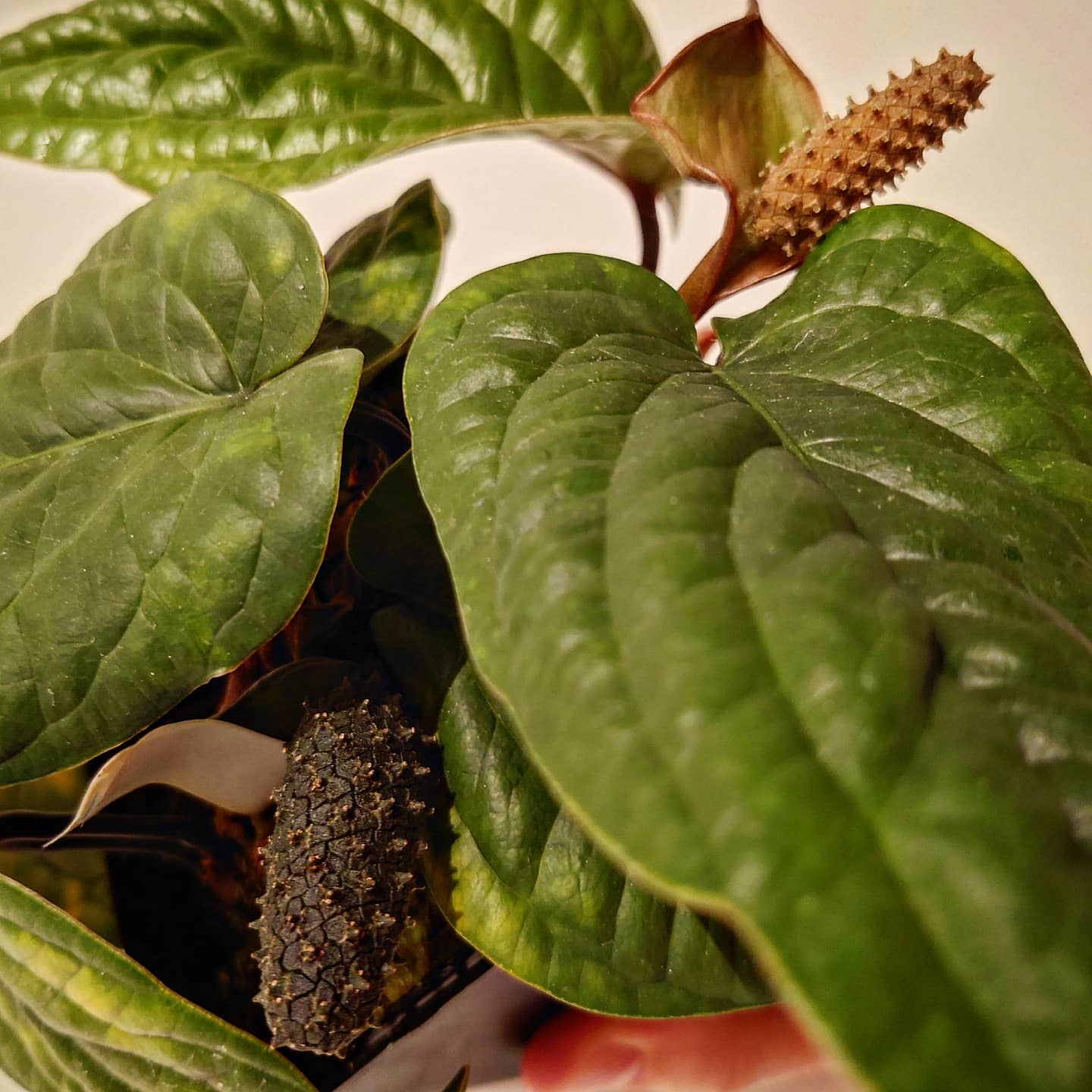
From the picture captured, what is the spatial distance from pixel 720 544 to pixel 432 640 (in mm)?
261

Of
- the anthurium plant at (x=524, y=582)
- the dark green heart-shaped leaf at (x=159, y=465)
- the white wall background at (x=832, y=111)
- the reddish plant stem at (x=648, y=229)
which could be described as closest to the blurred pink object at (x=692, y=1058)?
the anthurium plant at (x=524, y=582)

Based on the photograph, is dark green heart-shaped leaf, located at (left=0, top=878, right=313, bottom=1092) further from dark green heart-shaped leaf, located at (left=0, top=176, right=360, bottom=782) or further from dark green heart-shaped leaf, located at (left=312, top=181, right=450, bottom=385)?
dark green heart-shaped leaf, located at (left=312, top=181, right=450, bottom=385)

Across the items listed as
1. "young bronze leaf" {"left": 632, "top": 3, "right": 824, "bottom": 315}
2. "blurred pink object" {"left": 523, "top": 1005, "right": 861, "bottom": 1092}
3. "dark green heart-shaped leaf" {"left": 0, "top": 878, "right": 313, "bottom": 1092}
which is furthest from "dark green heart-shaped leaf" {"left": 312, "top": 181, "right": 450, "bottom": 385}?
"blurred pink object" {"left": 523, "top": 1005, "right": 861, "bottom": 1092}

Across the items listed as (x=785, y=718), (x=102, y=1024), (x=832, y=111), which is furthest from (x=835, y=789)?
(x=832, y=111)

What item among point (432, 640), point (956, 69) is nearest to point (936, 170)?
point (956, 69)

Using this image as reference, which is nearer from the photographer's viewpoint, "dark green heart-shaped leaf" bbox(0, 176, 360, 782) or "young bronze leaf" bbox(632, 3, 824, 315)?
"dark green heart-shaped leaf" bbox(0, 176, 360, 782)

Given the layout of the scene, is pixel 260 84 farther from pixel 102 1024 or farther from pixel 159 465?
pixel 102 1024

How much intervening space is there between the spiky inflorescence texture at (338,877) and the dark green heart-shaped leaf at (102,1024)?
0.02 m

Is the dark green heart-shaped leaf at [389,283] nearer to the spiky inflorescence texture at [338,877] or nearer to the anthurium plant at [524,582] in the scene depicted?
the anthurium plant at [524,582]

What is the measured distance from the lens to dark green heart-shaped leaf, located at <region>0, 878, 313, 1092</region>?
385mm

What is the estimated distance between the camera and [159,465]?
406 mm

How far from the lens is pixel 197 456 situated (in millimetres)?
396

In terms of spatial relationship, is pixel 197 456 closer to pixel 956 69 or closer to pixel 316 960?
pixel 316 960

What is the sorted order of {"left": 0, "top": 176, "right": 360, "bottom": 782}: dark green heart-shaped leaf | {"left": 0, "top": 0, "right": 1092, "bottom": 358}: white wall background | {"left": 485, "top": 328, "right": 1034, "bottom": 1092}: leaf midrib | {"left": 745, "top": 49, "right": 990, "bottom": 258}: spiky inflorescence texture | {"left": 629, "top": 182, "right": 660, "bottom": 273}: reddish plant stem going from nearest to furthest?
{"left": 485, "top": 328, "right": 1034, "bottom": 1092}: leaf midrib → {"left": 0, "top": 176, "right": 360, "bottom": 782}: dark green heart-shaped leaf → {"left": 745, "top": 49, "right": 990, "bottom": 258}: spiky inflorescence texture → {"left": 629, "top": 182, "right": 660, "bottom": 273}: reddish plant stem → {"left": 0, "top": 0, "right": 1092, "bottom": 358}: white wall background
